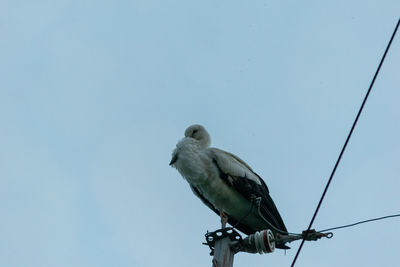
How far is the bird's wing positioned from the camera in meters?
7.57

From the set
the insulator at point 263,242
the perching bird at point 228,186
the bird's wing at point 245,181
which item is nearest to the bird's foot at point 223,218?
the perching bird at point 228,186

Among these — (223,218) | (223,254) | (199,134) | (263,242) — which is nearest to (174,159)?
(199,134)

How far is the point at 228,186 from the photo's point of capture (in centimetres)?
778

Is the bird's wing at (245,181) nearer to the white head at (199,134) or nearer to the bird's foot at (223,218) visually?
the bird's foot at (223,218)

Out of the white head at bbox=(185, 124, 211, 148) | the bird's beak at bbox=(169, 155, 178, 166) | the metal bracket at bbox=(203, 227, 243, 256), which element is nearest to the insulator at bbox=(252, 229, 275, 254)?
the metal bracket at bbox=(203, 227, 243, 256)

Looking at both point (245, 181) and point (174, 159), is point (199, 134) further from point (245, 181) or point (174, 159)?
point (245, 181)

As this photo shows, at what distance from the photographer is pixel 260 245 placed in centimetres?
557

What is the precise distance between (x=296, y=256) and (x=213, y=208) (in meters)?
3.17

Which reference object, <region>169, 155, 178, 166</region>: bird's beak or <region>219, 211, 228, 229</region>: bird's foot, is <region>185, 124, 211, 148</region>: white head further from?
<region>219, 211, 228, 229</region>: bird's foot

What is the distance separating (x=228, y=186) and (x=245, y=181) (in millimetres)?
211

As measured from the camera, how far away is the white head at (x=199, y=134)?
28.6 ft

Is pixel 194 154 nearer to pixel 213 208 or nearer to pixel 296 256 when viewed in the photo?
pixel 213 208

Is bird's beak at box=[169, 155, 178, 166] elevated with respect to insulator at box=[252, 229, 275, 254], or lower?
elevated

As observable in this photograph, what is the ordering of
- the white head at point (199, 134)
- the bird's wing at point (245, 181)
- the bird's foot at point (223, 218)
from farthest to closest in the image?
the white head at point (199, 134) → the bird's wing at point (245, 181) → the bird's foot at point (223, 218)
